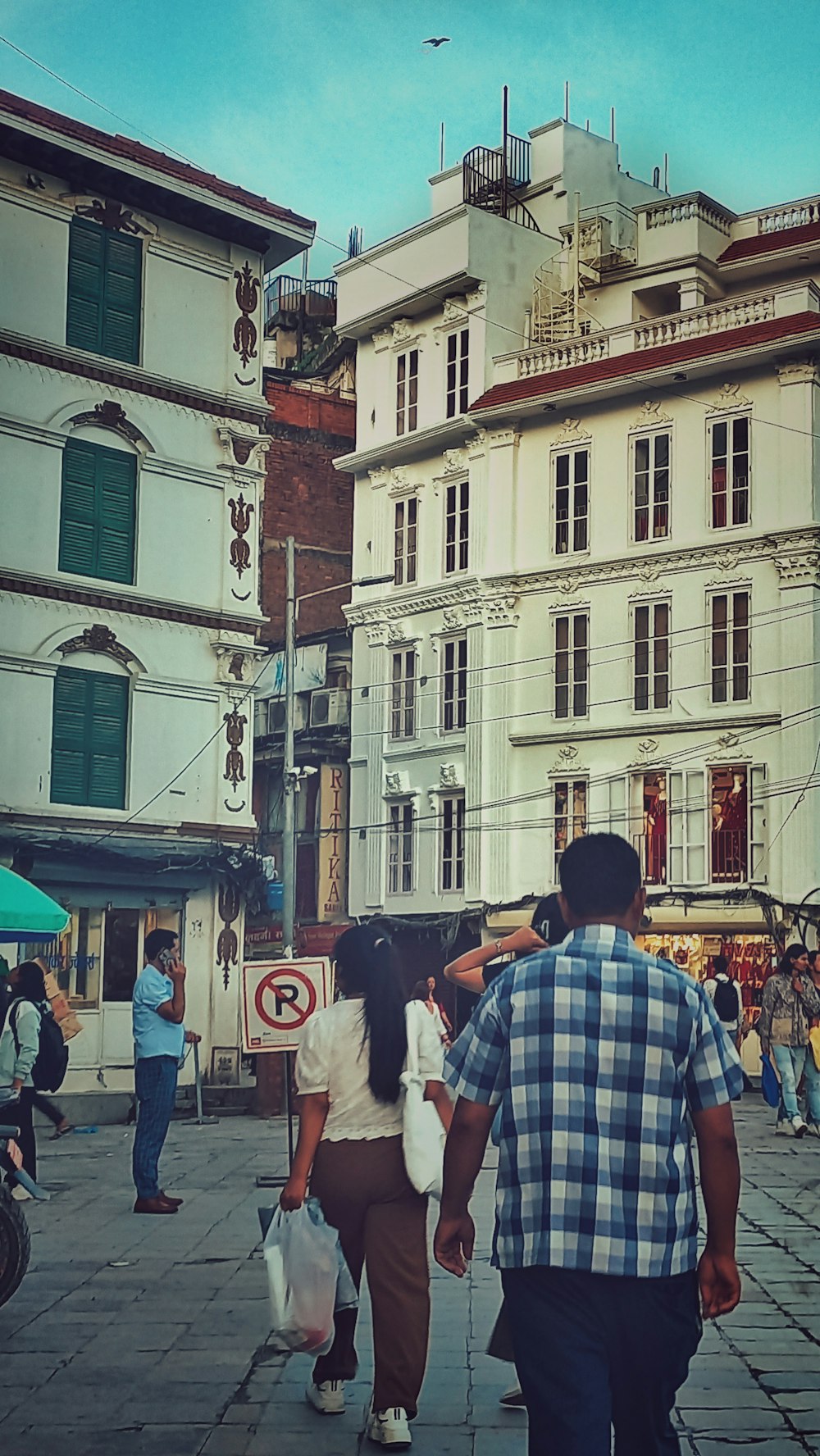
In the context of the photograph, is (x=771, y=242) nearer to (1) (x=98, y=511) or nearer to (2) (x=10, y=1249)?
(1) (x=98, y=511)

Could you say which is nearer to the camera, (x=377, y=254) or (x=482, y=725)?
(x=482, y=725)

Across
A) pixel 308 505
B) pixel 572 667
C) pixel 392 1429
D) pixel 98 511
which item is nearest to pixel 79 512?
pixel 98 511

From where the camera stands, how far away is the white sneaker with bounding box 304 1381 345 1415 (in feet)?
21.7

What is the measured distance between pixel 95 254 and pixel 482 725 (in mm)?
15771

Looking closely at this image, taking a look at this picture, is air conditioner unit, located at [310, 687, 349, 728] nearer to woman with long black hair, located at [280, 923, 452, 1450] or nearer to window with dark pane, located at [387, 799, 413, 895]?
window with dark pane, located at [387, 799, 413, 895]

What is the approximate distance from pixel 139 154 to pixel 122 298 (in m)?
1.99

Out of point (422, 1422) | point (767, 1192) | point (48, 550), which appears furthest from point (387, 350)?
point (422, 1422)

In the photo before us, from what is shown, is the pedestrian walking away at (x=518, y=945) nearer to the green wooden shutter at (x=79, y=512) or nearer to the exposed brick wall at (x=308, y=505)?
the green wooden shutter at (x=79, y=512)

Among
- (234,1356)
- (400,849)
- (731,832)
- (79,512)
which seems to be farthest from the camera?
(400,849)

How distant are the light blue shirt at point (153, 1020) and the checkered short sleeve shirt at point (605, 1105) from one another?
8.38 m

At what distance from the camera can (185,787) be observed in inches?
1020

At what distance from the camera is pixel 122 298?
2572cm

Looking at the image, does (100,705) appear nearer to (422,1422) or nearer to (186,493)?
(186,493)

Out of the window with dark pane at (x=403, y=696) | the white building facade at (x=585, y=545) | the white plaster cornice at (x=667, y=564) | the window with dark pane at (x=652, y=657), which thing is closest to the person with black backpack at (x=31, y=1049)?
the white building facade at (x=585, y=545)
